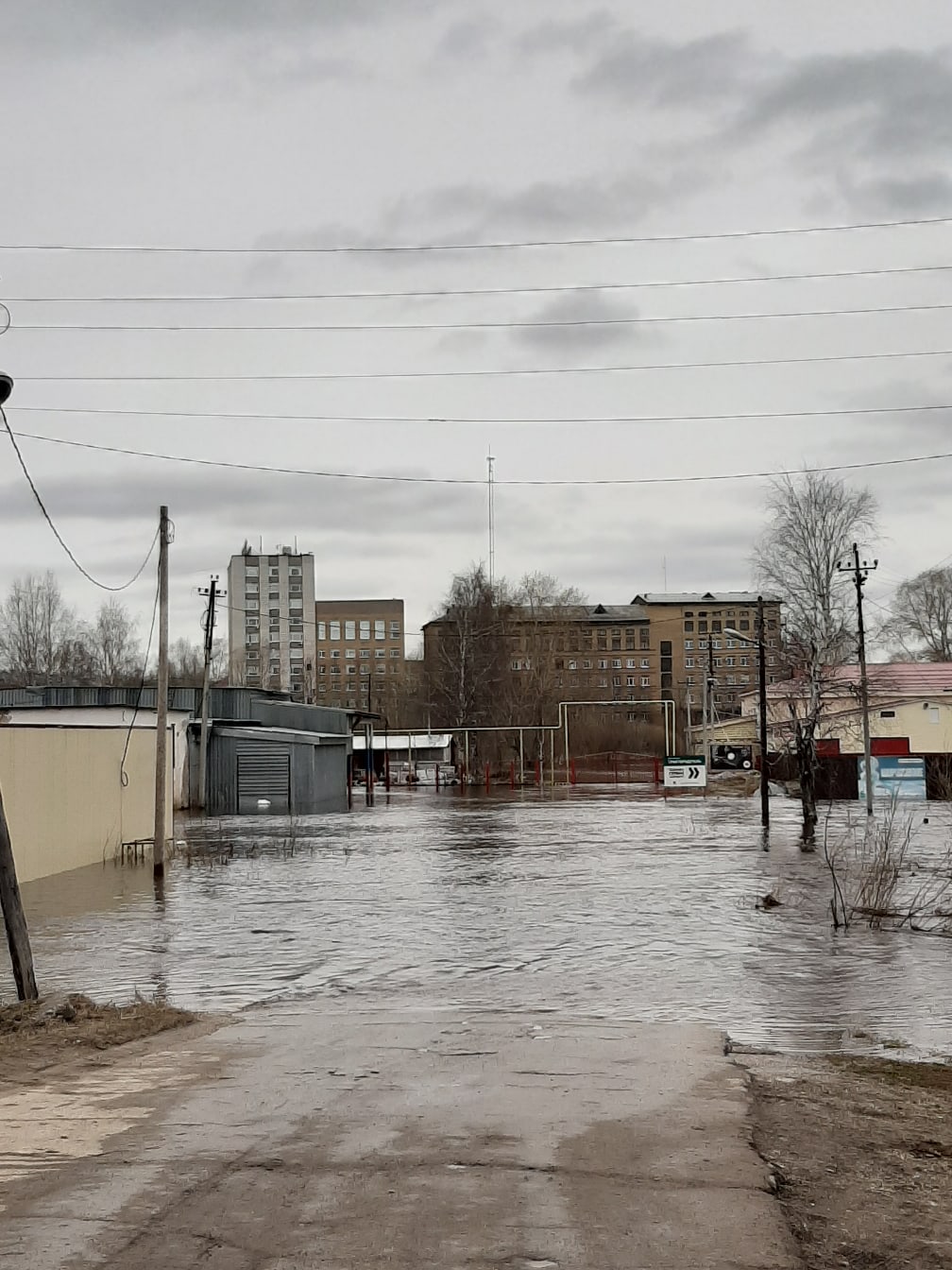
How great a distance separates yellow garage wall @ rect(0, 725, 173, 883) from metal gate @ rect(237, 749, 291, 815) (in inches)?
605

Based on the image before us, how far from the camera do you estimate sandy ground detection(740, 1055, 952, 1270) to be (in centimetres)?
546

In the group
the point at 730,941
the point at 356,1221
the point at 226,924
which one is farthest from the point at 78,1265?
the point at 226,924

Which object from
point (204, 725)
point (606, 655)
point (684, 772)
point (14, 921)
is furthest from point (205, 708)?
point (606, 655)

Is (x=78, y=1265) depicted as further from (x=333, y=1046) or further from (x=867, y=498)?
(x=867, y=498)

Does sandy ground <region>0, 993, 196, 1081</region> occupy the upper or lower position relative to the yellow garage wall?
lower

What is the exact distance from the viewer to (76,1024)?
11109 mm

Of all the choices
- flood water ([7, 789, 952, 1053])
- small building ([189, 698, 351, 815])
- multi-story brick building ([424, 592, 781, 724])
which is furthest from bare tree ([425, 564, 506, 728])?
flood water ([7, 789, 952, 1053])

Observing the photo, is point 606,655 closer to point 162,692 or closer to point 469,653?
point 469,653

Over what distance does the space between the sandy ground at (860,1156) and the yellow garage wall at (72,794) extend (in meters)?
18.9

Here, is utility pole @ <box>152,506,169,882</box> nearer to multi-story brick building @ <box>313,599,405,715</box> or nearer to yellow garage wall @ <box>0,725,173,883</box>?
yellow garage wall @ <box>0,725,173,883</box>

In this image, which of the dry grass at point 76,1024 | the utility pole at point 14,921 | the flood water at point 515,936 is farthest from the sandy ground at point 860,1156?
the utility pole at point 14,921

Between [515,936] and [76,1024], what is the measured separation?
7.68 meters

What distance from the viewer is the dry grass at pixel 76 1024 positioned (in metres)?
10.3

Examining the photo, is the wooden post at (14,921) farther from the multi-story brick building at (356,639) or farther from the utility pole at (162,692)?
the multi-story brick building at (356,639)
